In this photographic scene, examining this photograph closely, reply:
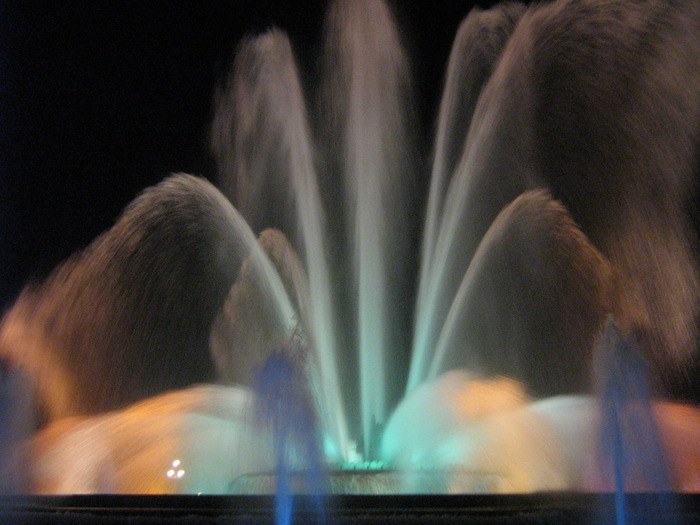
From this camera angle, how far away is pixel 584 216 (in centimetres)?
2542

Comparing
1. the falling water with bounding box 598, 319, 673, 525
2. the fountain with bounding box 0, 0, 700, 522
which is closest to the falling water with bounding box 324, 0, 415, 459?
the fountain with bounding box 0, 0, 700, 522

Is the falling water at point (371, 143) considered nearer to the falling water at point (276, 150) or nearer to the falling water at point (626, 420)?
the falling water at point (276, 150)

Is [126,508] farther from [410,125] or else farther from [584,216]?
[584,216]

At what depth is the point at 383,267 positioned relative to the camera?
18.7 meters

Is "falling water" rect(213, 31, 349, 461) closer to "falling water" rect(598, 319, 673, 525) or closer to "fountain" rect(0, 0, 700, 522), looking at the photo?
"fountain" rect(0, 0, 700, 522)

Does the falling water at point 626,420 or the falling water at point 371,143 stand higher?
the falling water at point 371,143

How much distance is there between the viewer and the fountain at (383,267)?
15461 mm

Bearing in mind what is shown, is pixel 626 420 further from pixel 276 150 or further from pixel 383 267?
pixel 276 150

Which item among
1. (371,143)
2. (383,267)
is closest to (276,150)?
(371,143)

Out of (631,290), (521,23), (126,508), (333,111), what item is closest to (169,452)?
(126,508)

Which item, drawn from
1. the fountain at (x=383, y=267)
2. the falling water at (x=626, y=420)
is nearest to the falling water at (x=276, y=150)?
the fountain at (x=383, y=267)

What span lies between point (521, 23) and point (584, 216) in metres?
8.36

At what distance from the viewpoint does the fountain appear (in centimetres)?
1546

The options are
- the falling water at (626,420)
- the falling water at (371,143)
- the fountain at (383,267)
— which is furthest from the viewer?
the falling water at (371,143)
